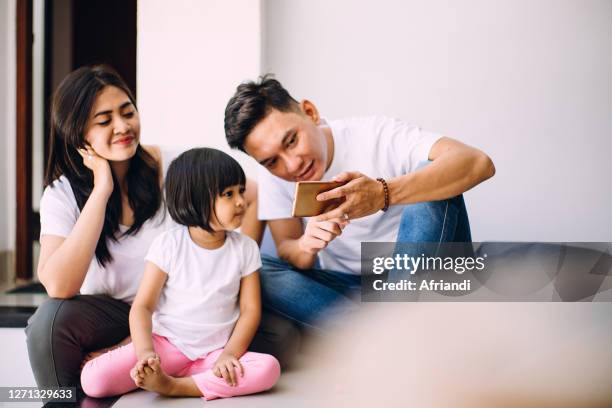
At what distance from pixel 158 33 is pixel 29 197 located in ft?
3.42

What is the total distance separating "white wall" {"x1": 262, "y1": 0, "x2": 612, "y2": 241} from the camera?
3.55 ft

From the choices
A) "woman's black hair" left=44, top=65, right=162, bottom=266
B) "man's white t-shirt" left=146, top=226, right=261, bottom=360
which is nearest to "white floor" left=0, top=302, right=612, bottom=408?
"man's white t-shirt" left=146, top=226, right=261, bottom=360

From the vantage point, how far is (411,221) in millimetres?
977

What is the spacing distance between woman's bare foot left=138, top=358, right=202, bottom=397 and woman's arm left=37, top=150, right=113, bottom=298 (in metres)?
0.22

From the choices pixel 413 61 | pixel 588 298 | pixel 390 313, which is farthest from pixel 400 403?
pixel 413 61

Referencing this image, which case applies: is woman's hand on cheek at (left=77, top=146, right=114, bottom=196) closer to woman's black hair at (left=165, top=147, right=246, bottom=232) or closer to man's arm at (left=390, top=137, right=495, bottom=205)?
woman's black hair at (left=165, top=147, right=246, bottom=232)

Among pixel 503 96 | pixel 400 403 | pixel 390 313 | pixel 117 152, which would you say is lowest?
pixel 400 403

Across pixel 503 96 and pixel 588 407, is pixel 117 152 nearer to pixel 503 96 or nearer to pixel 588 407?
pixel 503 96

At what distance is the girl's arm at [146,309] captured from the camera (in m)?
0.90

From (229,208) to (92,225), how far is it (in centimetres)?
24

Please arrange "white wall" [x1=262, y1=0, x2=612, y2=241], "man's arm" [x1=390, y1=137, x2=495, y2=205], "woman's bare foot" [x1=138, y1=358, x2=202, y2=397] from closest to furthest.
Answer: "woman's bare foot" [x1=138, y1=358, x2=202, y2=397] < "man's arm" [x1=390, y1=137, x2=495, y2=205] < "white wall" [x1=262, y1=0, x2=612, y2=241]

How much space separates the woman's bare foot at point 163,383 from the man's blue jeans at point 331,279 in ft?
0.79

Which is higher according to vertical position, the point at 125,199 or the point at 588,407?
the point at 125,199

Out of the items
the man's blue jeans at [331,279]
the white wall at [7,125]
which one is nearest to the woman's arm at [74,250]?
the man's blue jeans at [331,279]
